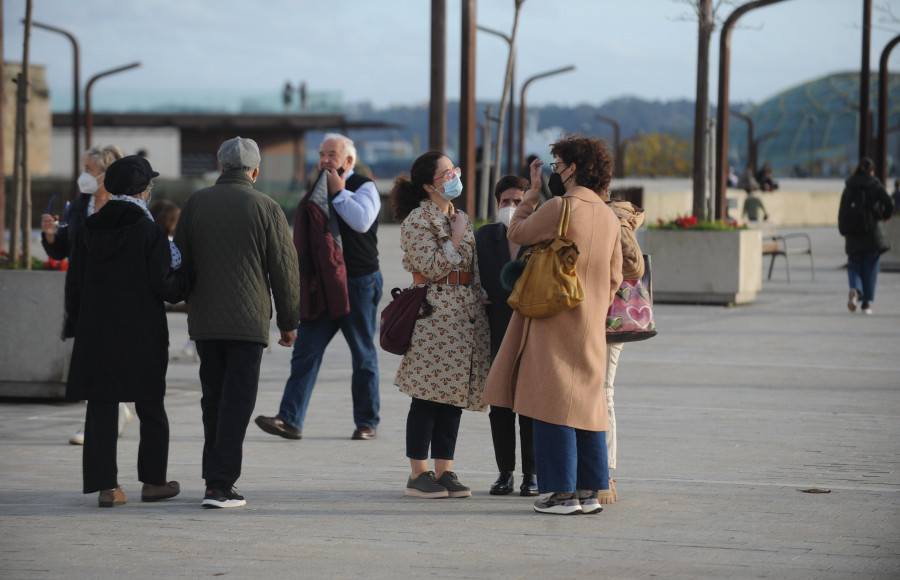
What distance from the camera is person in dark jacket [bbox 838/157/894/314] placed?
635 inches

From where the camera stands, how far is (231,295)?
6.45 m

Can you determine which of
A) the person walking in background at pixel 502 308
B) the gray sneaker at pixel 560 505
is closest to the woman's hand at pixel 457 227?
the person walking in background at pixel 502 308

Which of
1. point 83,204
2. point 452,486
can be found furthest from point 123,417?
point 452,486

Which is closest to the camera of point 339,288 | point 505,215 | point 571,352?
point 571,352

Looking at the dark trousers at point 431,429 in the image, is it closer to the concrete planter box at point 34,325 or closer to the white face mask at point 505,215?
the white face mask at point 505,215

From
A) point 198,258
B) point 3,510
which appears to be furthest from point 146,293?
point 3,510

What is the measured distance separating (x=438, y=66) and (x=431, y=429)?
982 centimetres

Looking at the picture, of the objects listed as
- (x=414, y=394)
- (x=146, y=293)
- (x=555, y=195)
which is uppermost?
(x=555, y=195)

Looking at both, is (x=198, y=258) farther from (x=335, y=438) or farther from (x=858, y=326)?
(x=858, y=326)

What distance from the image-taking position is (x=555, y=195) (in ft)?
21.2

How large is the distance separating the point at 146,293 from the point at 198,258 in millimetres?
296

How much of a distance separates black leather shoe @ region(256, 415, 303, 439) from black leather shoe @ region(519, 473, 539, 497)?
2.10 m

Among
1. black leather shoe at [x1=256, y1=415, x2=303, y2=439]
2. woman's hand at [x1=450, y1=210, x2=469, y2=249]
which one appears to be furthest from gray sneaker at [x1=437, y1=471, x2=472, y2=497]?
black leather shoe at [x1=256, y1=415, x2=303, y2=439]

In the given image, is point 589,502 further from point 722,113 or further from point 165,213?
point 722,113
